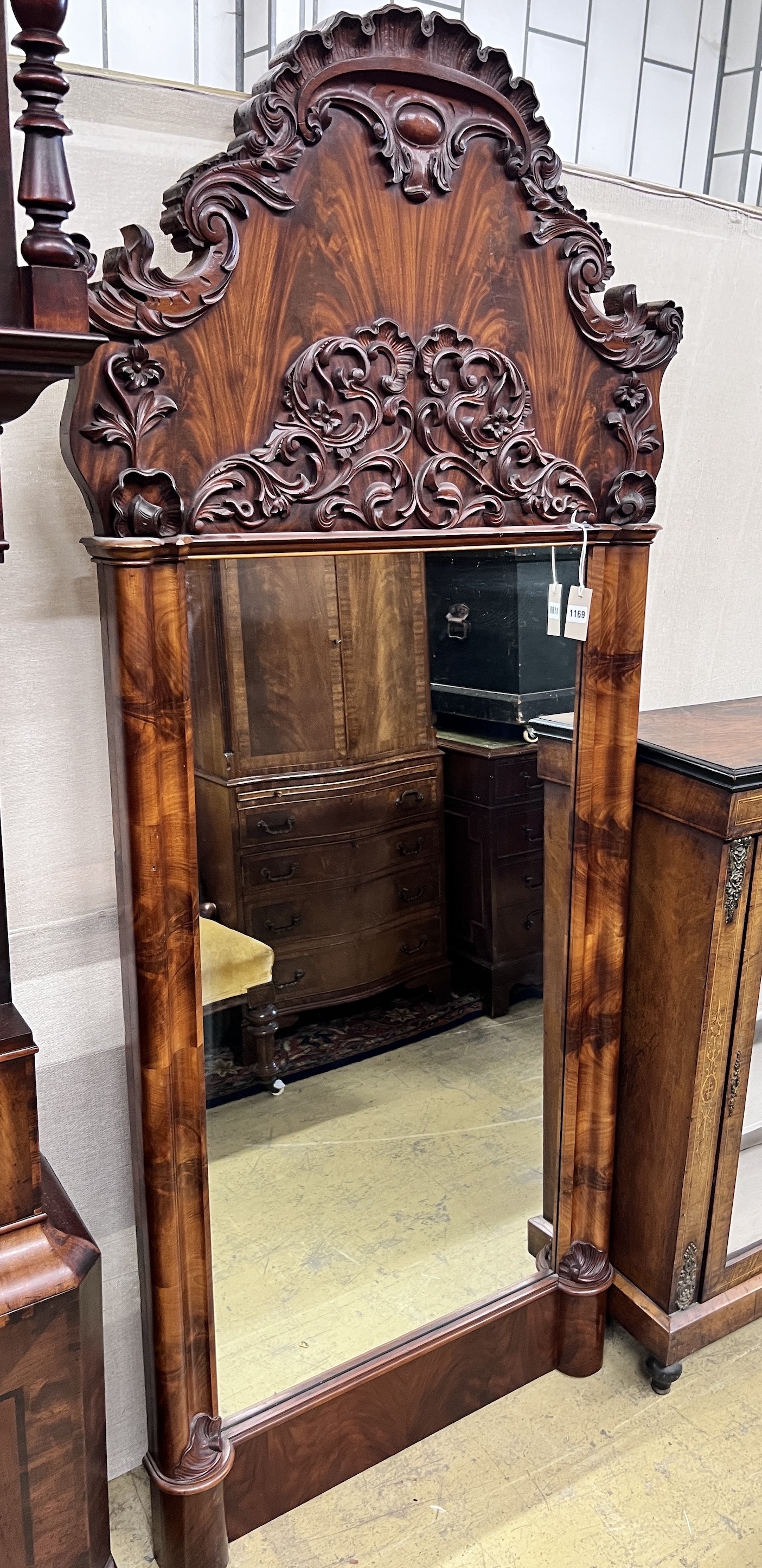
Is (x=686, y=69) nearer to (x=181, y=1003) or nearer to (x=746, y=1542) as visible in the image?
(x=181, y=1003)

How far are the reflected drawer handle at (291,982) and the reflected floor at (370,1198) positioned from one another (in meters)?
0.17

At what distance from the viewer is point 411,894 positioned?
180 centimetres

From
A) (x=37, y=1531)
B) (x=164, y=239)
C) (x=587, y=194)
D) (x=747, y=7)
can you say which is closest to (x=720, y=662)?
(x=587, y=194)

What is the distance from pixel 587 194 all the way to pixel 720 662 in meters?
1.01

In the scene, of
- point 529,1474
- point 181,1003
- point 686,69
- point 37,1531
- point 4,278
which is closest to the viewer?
point 4,278

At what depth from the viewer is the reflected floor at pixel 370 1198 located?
1695 millimetres

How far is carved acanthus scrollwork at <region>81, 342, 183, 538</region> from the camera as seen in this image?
1.28m

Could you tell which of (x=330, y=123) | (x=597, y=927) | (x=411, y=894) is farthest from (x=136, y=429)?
(x=597, y=927)

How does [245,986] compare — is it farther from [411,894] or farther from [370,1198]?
[370,1198]

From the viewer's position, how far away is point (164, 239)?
1498 millimetres

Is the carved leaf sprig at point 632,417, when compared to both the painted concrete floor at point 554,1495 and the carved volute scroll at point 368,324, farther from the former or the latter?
the painted concrete floor at point 554,1495

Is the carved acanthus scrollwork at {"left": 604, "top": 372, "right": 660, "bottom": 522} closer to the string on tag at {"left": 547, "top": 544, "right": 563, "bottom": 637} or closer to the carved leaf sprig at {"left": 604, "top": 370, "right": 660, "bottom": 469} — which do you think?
the carved leaf sprig at {"left": 604, "top": 370, "right": 660, "bottom": 469}

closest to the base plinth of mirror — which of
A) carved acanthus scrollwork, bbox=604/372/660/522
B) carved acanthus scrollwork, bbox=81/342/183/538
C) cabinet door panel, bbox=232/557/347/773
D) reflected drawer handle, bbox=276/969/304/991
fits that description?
reflected drawer handle, bbox=276/969/304/991

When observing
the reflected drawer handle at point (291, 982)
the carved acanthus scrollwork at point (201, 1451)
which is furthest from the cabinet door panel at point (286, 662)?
the carved acanthus scrollwork at point (201, 1451)
